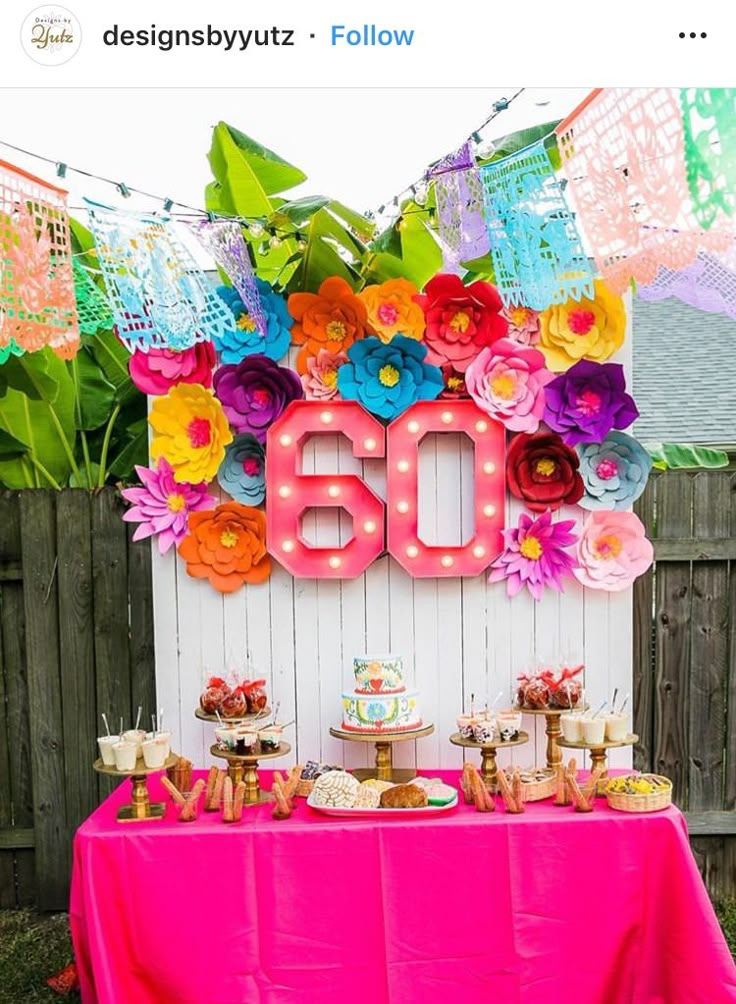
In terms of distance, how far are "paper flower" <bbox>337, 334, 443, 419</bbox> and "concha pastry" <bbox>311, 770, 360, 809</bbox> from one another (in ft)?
3.80

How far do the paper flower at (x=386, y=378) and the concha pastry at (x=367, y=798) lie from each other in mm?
1183

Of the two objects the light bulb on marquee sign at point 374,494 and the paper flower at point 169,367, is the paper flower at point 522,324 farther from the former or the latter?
the paper flower at point 169,367

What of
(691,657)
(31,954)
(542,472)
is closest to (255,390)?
(542,472)

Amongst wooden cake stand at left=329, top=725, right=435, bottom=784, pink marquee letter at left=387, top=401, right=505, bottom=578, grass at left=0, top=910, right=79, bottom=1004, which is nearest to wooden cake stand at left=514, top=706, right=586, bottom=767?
wooden cake stand at left=329, top=725, right=435, bottom=784

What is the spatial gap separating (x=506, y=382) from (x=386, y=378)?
39 cm

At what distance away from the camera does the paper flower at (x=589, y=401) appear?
3209 millimetres

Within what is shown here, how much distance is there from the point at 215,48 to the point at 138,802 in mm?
2055

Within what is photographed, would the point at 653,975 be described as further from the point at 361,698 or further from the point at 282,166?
the point at 282,166

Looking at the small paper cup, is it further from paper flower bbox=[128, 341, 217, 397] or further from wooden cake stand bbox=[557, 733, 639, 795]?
wooden cake stand bbox=[557, 733, 639, 795]

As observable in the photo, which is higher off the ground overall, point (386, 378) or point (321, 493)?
point (386, 378)

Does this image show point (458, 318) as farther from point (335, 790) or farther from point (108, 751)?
point (108, 751)

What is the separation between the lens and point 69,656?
3738 mm

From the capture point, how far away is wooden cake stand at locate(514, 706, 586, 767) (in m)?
3.13

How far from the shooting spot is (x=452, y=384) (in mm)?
3275
